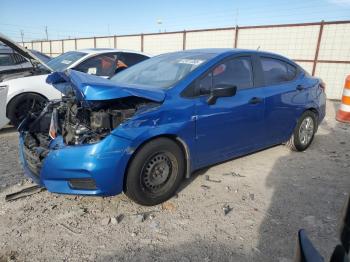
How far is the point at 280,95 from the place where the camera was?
443cm

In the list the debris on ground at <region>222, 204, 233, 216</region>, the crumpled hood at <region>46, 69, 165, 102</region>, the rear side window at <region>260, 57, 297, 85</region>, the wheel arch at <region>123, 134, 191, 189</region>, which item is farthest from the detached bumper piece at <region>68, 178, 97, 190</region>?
the rear side window at <region>260, 57, 297, 85</region>

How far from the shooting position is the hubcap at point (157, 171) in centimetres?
325

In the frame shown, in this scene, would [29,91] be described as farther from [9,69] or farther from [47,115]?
[47,115]

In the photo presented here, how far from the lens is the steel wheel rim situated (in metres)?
3.24

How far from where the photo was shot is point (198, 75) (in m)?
3.52

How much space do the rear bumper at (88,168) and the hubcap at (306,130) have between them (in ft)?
10.8

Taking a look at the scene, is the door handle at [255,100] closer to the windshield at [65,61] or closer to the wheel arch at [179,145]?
the wheel arch at [179,145]

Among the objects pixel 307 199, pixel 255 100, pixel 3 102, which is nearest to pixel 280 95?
pixel 255 100

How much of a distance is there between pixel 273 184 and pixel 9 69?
5.72 m

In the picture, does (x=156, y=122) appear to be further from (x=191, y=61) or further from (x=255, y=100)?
(x=255, y=100)

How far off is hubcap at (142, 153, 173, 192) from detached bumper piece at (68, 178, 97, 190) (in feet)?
1.71

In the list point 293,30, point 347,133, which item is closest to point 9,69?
point 347,133

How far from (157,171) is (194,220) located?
24.8 inches

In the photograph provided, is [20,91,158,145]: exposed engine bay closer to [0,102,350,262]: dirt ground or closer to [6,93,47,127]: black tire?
[0,102,350,262]: dirt ground
